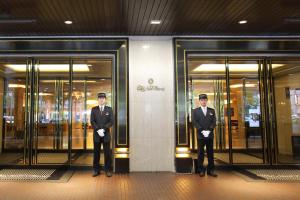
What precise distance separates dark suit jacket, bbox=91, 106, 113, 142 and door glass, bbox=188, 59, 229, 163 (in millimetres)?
2102

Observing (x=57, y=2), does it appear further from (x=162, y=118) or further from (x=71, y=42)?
(x=162, y=118)

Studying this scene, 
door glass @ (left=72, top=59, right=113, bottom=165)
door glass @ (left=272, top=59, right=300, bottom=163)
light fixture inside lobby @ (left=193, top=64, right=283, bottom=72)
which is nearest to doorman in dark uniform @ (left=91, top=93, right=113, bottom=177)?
door glass @ (left=72, top=59, right=113, bottom=165)

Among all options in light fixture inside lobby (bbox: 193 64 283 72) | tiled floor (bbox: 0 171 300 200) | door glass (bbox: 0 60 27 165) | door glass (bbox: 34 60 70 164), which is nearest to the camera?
tiled floor (bbox: 0 171 300 200)

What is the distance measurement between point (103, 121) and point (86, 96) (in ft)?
5.33

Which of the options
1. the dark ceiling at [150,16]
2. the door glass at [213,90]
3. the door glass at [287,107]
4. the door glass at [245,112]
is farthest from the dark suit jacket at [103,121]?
the door glass at [287,107]

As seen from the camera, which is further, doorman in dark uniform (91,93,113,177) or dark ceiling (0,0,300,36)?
doorman in dark uniform (91,93,113,177)

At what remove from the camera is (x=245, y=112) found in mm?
7867

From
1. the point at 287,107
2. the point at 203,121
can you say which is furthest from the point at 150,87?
the point at 287,107

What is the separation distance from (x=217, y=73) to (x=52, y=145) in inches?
195

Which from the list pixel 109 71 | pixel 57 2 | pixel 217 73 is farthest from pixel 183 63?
pixel 57 2

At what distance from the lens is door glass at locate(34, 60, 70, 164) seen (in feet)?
24.9

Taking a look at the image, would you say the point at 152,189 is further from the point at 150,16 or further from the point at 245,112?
the point at 245,112

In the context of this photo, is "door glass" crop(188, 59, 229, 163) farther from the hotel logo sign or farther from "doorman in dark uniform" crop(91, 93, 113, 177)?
"doorman in dark uniform" crop(91, 93, 113, 177)

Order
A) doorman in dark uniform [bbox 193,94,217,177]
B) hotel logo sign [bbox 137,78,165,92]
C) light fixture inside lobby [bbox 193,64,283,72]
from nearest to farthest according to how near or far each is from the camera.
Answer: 1. doorman in dark uniform [bbox 193,94,217,177]
2. hotel logo sign [bbox 137,78,165,92]
3. light fixture inside lobby [bbox 193,64,283,72]
